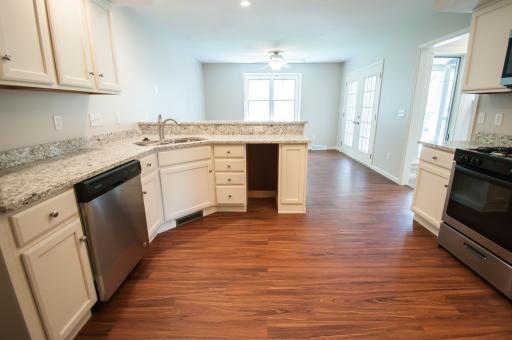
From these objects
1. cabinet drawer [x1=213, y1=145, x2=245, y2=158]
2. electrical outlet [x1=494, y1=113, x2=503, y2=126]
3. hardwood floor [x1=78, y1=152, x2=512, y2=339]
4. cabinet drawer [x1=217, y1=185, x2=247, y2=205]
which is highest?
electrical outlet [x1=494, y1=113, x2=503, y2=126]

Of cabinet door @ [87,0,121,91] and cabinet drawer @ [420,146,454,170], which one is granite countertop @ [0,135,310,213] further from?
cabinet drawer @ [420,146,454,170]

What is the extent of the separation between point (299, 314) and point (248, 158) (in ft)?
7.10

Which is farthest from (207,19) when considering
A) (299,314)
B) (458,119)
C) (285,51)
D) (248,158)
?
(458,119)

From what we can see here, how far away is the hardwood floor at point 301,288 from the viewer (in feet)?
4.70

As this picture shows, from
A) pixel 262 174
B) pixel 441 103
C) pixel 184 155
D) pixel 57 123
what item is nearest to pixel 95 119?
pixel 57 123

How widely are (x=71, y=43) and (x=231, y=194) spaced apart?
1958 mm

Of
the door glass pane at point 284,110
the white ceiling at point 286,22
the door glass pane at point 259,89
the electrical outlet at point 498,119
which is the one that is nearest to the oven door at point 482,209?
the electrical outlet at point 498,119

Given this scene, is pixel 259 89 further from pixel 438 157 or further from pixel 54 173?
pixel 54 173

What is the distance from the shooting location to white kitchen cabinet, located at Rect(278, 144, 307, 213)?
2.71 m

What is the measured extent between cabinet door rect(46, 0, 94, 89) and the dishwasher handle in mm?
700

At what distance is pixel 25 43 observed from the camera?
1.38 m

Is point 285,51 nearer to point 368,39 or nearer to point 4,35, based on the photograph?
point 368,39

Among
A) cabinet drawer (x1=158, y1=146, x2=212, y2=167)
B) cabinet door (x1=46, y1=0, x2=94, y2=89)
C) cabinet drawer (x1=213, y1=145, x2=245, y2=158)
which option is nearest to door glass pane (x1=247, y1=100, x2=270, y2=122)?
cabinet drawer (x1=213, y1=145, x2=245, y2=158)

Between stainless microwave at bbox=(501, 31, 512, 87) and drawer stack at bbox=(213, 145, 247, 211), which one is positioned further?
drawer stack at bbox=(213, 145, 247, 211)
